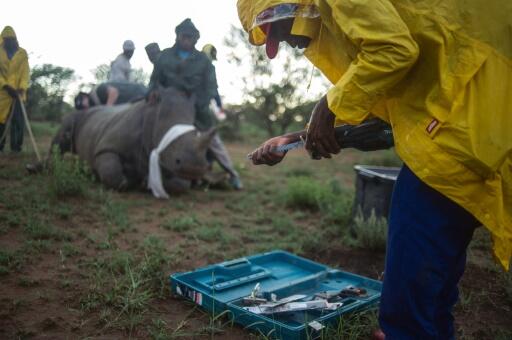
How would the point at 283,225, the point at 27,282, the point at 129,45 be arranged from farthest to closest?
the point at 283,225 → the point at 129,45 → the point at 27,282

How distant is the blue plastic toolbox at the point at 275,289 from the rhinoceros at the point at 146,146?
254cm

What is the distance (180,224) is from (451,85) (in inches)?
137

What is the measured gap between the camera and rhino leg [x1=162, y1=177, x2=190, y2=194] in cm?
606

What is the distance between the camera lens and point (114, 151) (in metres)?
6.20

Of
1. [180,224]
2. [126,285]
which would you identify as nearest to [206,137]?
[180,224]

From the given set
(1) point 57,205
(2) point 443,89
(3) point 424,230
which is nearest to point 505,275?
(3) point 424,230

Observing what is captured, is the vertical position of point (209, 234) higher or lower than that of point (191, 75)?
lower

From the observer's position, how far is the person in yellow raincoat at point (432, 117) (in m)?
1.49

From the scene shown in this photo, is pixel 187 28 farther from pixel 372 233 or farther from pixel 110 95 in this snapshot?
pixel 110 95

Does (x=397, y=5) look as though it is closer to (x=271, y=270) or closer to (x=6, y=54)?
(x=271, y=270)

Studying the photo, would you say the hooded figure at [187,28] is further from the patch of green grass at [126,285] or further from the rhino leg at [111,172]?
the rhino leg at [111,172]

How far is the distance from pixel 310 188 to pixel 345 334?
11.5 feet

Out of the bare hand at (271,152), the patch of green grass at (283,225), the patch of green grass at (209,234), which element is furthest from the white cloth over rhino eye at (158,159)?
the bare hand at (271,152)

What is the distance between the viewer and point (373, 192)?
419 centimetres
